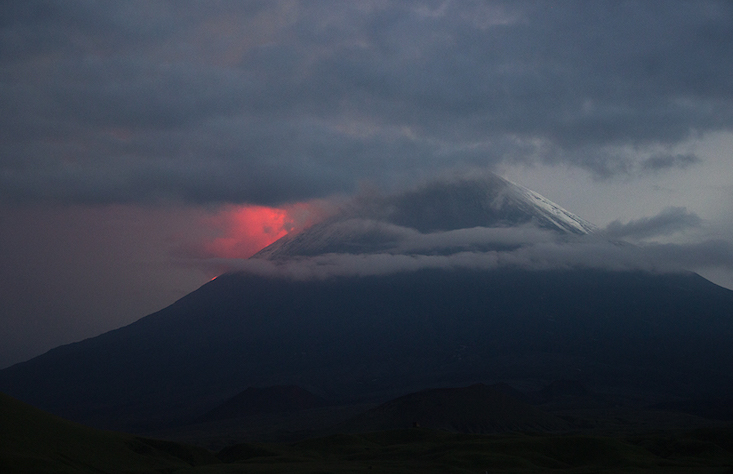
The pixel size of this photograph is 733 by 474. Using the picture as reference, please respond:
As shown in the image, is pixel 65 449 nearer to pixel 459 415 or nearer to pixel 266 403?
pixel 459 415

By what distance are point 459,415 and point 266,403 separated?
6667cm

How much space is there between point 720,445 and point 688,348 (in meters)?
133

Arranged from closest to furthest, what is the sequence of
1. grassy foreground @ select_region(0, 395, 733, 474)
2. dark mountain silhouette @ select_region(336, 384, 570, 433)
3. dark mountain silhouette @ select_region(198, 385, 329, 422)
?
1. grassy foreground @ select_region(0, 395, 733, 474)
2. dark mountain silhouette @ select_region(336, 384, 570, 433)
3. dark mountain silhouette @ select_region(198, 385, 329, 422)

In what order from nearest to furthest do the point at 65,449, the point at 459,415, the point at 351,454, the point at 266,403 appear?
1. the point at 65,449
2. the point at 351,454
3. the point at 459,415
4. the point at 266,403

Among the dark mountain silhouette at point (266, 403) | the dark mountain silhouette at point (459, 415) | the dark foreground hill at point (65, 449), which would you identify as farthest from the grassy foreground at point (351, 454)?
the dark mountain silhouette at point (266, 403)

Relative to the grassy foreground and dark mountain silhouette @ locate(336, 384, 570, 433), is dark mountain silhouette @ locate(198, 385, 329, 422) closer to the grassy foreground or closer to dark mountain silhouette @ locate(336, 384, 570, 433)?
dark mountain silhouette @ locate(336, 384, 570, 433)

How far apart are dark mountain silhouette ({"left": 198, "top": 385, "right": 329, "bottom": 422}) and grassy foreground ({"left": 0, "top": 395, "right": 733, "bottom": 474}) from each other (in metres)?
82.0

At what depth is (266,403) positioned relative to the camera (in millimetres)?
155500

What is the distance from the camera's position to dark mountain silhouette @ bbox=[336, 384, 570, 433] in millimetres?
99000

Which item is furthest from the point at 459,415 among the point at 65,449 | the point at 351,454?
the point at 65,449

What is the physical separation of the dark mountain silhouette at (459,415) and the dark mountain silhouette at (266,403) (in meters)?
49.2

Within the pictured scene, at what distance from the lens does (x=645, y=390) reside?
16238 centimetres

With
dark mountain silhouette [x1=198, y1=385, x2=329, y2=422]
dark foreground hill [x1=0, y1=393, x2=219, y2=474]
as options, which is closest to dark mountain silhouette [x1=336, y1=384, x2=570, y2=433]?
dark foreground hill [x1=0, y1=393, x2=219, y2=474]

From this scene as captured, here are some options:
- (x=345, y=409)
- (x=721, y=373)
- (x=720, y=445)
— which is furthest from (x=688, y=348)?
(x=720, y=445)
